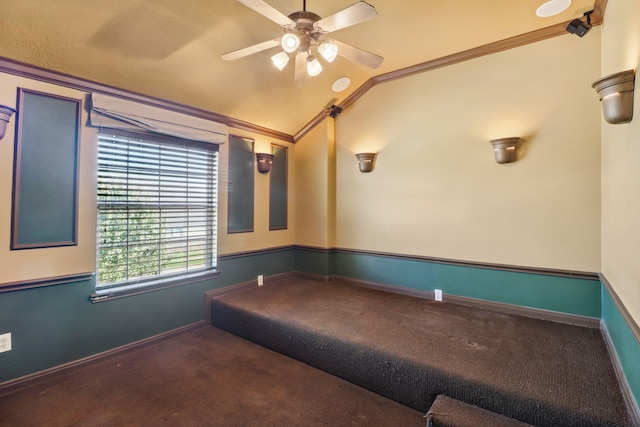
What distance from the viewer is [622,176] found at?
1669 mm

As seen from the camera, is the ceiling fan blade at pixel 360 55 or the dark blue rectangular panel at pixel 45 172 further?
the dark blue rectangular panel at pixel 45 172

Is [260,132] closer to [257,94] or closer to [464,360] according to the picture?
[257,94]

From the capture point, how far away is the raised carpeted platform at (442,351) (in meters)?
1.55

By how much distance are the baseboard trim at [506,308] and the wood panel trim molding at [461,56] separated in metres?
2.32

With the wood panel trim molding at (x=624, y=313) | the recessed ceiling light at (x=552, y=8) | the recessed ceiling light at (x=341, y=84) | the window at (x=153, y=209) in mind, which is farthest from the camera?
the recessed ceiling light at (x=341, y=84)

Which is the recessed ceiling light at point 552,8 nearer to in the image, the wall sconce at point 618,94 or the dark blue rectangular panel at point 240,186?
the wall sconce at point 618,94

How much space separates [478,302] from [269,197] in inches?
106

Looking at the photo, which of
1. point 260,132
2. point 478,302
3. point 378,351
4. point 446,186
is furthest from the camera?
point 260,132

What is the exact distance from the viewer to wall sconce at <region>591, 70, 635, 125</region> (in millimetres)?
1495

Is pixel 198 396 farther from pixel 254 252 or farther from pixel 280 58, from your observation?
pixel 280 58

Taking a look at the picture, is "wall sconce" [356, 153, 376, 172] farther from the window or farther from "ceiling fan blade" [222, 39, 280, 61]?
"ceiling fan blade" [222, 39, 280, 61]

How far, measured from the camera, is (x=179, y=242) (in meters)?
3.08

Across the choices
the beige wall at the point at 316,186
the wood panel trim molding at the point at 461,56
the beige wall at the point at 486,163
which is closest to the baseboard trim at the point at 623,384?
the beige wall at the point at 486,163

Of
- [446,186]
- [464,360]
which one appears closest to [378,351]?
[464,360]
